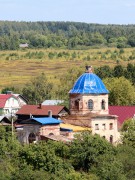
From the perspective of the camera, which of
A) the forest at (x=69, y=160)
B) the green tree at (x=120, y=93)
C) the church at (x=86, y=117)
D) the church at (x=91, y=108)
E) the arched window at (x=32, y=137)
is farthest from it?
the green tree at (x=120, y=93)

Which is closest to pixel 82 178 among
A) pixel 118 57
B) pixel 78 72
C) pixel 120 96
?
pixel 120 96

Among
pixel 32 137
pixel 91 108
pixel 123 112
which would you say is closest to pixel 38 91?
pixel 123 112

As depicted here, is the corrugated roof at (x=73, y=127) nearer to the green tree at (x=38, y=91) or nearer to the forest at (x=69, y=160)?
the forest at (x=69, y=160)

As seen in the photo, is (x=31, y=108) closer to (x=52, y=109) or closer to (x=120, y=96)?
(x=52, y=109)

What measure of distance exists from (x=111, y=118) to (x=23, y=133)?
5800mm

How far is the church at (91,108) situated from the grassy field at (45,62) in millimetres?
49581

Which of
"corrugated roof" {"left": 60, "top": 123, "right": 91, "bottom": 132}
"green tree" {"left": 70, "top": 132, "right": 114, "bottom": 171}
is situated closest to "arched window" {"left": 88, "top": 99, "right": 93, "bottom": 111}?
"corrugated roof" {"left": 60, "top": 123, "right": 91, "bottom": 132}

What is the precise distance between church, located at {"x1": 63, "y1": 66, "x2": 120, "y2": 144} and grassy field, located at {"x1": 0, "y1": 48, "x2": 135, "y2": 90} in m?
49.6

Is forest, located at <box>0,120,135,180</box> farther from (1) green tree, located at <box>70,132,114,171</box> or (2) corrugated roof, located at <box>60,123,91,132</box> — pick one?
(2) corrugated roof, located at <box>60,123,91,132</box>

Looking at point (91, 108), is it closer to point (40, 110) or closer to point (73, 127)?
point (73, 127)

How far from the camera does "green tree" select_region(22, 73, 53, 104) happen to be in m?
83.5

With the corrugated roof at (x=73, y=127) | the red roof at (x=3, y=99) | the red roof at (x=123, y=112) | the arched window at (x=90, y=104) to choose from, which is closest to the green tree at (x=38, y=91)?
the red roof at (x=3, y=99)

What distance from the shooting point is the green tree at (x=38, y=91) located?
8350cm

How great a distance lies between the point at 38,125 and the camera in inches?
1861
